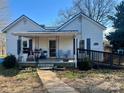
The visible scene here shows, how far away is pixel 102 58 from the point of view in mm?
26266

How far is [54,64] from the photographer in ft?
82.0

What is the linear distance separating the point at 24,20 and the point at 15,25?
1.09m

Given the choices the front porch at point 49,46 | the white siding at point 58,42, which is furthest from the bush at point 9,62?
the white siding at point 58,42

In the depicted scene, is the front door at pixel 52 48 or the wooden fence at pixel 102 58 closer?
the wooden fence at pixel 102 58

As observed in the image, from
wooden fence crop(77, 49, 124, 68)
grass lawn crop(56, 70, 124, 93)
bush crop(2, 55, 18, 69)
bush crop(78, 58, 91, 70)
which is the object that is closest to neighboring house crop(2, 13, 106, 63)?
wooden fence crop(77, 49, 124, 68)

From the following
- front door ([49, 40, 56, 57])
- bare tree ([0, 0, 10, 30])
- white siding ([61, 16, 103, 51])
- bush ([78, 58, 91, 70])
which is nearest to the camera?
bush ([78, 58, 91, 70])

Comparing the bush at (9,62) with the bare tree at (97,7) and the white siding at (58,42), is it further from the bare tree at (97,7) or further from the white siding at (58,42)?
the bare tree at (97,7)

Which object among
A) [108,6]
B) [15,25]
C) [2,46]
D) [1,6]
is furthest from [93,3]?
[15,25]

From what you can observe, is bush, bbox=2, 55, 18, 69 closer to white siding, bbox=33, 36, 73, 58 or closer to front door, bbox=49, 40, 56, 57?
white siding, bbox=33, 36, 73, 58

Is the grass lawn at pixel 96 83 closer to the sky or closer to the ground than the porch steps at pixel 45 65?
closer to the ground

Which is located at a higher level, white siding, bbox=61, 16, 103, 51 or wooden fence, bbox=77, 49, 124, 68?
white siding, bbox=61, 16, 103, 51

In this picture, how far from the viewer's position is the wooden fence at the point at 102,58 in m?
25.5

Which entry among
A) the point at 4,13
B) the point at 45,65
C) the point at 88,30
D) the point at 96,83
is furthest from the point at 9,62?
the point at 4,13

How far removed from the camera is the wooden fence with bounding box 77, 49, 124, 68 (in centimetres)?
2550
